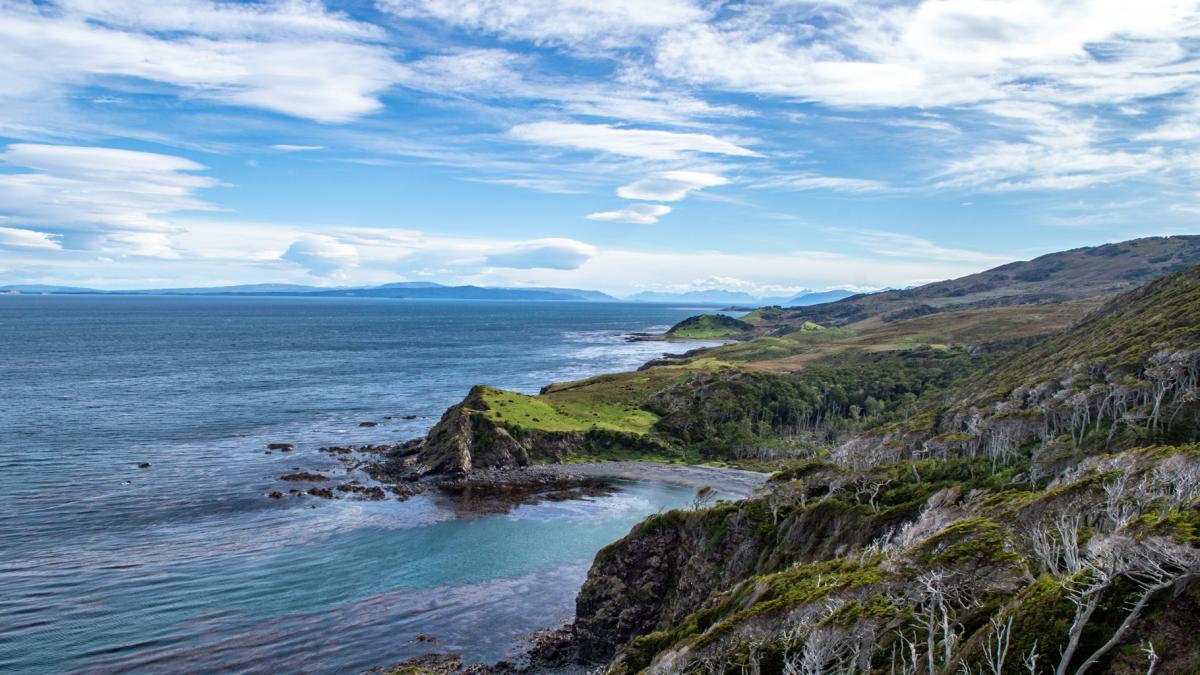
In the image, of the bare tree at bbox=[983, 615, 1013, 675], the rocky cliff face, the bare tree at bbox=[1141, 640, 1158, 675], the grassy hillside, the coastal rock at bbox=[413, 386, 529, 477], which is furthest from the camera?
the rocky cliff face

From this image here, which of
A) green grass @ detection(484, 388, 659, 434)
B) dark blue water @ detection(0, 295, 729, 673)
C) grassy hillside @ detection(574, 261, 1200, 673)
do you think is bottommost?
dark blue water @ detection(0, 295, 729, 673)

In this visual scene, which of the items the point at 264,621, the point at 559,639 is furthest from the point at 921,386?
the point at 264,621

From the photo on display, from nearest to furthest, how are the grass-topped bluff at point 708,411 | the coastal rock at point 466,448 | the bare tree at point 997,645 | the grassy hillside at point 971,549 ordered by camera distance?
1. the bare tree at point 997,645
2. the grassy hillside at point 971,549
3. the coastal rock at point 466,448
4. the grass-topped bluff at point 708,411

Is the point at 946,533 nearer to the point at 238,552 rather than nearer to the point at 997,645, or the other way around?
the point at 997,645

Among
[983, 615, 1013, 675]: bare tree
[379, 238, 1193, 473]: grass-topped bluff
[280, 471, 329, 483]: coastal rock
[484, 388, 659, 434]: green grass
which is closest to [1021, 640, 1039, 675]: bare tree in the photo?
[983, 615, 1013, 675]: bare tree

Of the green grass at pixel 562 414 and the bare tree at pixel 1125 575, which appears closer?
the bare tree at pixel 1125 575

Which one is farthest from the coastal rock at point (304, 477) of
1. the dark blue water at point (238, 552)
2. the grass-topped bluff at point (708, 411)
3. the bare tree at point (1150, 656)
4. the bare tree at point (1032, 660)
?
the bare tree at point (1150, 656)

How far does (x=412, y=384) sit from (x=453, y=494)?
8205 cm

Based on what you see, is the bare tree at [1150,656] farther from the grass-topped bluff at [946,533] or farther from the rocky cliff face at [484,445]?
the rocky cliff face at [484,445]

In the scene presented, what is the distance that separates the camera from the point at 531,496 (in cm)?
8162

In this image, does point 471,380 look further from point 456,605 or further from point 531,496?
point 456,605

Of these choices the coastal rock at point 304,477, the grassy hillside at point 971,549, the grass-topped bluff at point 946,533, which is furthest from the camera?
the coastal rock at point 304,477

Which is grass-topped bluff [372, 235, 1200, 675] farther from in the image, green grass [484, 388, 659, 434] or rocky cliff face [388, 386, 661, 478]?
green grass [484, 388, 659, 434]

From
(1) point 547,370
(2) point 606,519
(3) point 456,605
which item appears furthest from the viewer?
(1) point 547,370
